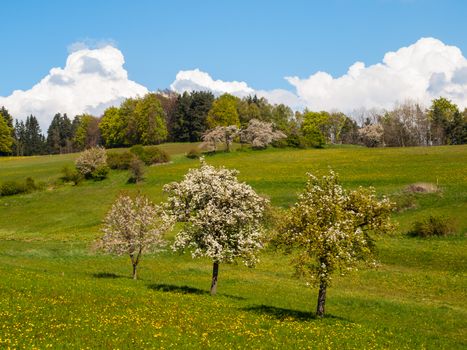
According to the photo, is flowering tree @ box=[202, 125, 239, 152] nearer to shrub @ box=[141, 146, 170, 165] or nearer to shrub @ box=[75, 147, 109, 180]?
shrub @ box=[141, 146, 170, 165]

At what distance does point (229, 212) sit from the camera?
33688 millimetres

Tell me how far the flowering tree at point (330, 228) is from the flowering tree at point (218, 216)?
5.47 metres

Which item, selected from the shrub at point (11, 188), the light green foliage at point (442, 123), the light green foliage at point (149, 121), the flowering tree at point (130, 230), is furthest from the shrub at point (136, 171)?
the light green foliage at point (442, 123)

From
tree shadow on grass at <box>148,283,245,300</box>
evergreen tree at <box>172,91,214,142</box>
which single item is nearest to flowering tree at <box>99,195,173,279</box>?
tree shadow on grass at <box>148,283,245,300</box>

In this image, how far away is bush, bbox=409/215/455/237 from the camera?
2234 inches

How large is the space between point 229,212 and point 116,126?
160 meters

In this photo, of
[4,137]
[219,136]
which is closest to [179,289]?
[219,136]

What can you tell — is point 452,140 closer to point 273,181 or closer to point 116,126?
point 273,181

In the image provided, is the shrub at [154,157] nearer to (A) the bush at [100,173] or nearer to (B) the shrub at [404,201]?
(A) the bush at [100,173]

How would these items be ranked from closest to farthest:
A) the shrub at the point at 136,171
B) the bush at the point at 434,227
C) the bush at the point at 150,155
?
the bush at the point at 434,227 → the shrub at the point at 136,171 → the bush at the point at 150,155

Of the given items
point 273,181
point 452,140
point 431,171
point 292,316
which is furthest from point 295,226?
point 452,140

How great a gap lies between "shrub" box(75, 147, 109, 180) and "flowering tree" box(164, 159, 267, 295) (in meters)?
77.4

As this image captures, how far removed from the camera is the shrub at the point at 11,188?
333ft

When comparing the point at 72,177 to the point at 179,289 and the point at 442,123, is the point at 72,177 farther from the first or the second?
the point at 442,123
